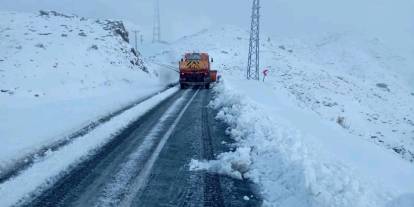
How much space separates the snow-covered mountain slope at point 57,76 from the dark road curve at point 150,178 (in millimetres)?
1828

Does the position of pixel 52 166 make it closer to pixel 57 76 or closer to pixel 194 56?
pixel 57 76

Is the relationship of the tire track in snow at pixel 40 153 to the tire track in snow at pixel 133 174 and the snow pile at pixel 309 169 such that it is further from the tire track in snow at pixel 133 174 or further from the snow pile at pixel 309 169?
the snow pile at pixel 309 169

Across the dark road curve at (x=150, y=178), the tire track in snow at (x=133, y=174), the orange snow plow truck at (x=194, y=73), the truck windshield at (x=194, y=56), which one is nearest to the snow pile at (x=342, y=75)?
the orange snow plow truck at (x=194, y=73)

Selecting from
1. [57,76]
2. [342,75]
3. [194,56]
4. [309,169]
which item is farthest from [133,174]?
[342,75]

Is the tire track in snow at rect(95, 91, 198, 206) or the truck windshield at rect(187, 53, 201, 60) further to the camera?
the truck windshield at rect(187, 53, 201, 60)

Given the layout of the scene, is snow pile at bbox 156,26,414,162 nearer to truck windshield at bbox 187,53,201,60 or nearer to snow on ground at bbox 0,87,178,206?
truck windshield at bbox 187,53,201,60

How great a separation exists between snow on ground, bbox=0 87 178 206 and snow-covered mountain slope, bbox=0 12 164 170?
0.74 metres

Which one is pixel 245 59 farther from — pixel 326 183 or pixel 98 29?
pixel 326 183

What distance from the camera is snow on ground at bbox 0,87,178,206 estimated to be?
18.9 feet

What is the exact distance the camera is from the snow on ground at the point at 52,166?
227 inches

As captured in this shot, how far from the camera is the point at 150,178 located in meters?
6.65

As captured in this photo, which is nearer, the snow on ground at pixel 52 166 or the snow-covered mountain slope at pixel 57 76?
the snow on ground at pixel 52 166

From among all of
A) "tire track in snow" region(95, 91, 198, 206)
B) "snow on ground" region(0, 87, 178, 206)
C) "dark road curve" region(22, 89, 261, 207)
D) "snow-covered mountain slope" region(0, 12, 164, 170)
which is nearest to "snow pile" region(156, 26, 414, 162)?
"dark road curve" region(22, 89, 261, 207)

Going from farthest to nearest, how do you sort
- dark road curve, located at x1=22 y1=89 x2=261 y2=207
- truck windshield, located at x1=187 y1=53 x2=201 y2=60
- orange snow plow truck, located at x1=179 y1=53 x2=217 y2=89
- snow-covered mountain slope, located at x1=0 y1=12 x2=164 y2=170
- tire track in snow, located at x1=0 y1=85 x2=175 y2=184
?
1. truck windshield, located at x1=187 y1=53 x2=201 y2=60
2. orange snow plow truck, located at x1=179 y1=53 x2=217 y2=89
3. snow-covered mountain slope, located at x1=0 y1=12 x2=164 y2=170
4. tire track in snow, located at x1=0 y1=85 x2=175 y2=184
5. dark road curve, located at x1=22 y1=89 x2=261 y2=207
